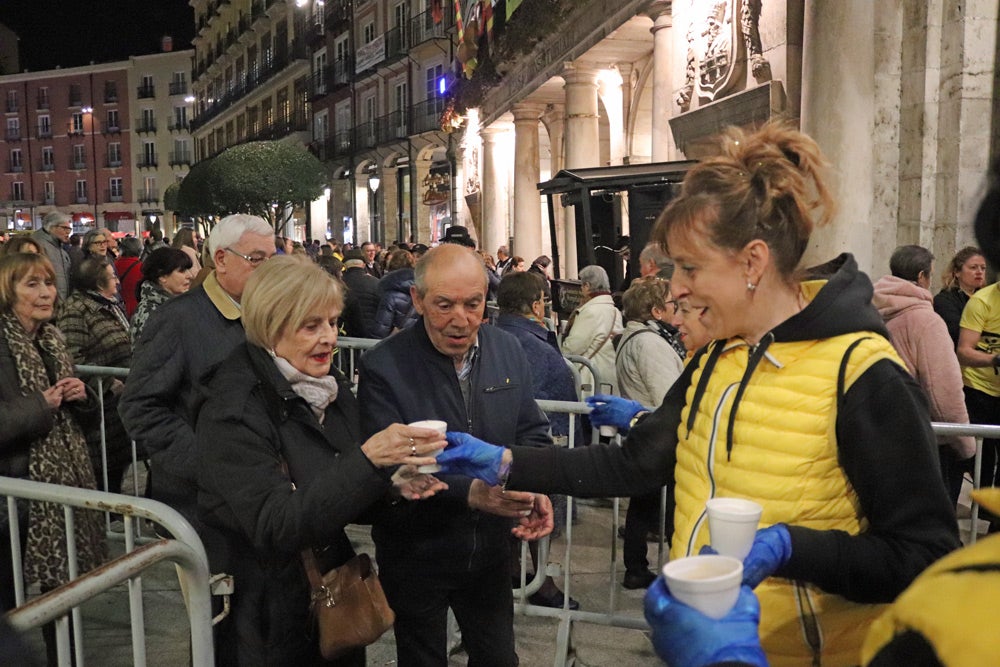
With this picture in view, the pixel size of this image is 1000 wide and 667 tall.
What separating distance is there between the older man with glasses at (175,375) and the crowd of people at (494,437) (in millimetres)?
10

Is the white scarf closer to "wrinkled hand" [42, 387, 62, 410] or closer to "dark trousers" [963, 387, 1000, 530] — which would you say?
"wrinkled hand" [42, 387, 62, 410]

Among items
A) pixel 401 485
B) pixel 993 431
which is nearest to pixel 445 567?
pixel 401 485

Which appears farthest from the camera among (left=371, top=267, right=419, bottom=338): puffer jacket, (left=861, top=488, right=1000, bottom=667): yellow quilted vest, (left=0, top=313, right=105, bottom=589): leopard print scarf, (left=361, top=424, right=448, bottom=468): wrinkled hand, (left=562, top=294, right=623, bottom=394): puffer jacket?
(left=371, top=267, right=419, bottom=338): puffer jacket

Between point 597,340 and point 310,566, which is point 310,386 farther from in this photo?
point 597,340

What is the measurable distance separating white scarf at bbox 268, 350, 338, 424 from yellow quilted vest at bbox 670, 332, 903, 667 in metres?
1.25

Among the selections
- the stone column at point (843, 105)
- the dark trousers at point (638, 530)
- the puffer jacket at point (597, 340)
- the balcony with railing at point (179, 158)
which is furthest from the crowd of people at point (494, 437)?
the balcony with railing at point (179, 158)

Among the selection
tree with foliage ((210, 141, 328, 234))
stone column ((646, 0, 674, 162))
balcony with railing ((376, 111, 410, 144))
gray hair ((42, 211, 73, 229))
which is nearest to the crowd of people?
gray hair ((42, 211, 73, 229))

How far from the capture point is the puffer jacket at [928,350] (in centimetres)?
465

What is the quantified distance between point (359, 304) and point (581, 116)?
7.32m

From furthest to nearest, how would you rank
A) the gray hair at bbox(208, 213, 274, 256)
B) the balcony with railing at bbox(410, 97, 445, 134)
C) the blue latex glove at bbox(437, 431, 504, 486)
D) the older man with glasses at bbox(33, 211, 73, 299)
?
the balcony with railing at bbox(410, 97, 445, 134)
the older man with glasses at bbox(33, 211, 73, 299)
the gray hair at bbox(208, 213, 274, 256)
the blue latex glove at bbox(437, 431, 504, 486)

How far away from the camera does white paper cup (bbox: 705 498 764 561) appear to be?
1430mm

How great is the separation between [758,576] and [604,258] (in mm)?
8984

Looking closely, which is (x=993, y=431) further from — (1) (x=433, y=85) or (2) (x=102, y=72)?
(2) (x=102, y=72)

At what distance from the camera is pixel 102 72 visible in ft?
244
